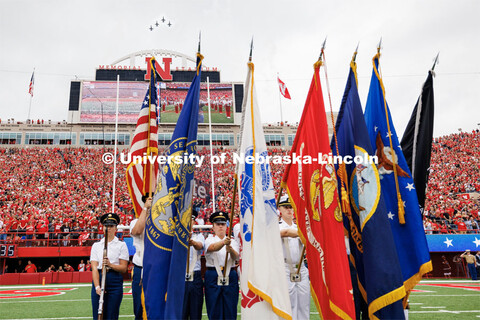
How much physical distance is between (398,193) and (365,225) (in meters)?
0.66

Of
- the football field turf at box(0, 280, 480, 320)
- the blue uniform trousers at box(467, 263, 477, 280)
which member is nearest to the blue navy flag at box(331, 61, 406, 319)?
the football field turf at box(0, 280, 480, 320)

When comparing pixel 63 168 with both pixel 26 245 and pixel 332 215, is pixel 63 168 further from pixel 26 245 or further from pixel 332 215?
pixel 332 215

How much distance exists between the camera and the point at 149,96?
5.69 m

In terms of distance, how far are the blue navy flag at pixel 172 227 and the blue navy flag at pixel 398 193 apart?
2527 mm

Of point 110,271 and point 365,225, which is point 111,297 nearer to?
point 110,271

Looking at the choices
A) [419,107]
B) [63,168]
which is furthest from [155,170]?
[63,168]

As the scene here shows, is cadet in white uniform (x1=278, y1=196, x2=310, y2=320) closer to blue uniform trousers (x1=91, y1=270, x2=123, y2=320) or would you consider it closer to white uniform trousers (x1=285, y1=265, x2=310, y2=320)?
white uniform trousers (x1=285, y1=265, x2=310, y2=320)

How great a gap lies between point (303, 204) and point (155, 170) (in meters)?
2.30

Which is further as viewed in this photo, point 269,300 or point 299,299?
point 299,299

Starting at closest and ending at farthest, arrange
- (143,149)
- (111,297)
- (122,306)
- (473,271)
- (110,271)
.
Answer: (111,297), (110,271), (143,149), (122,306), (473,271)

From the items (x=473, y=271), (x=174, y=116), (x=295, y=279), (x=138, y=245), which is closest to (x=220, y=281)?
(x=295, y=279)

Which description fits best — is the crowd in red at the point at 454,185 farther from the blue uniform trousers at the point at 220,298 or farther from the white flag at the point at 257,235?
the white flag at the point at 257,235

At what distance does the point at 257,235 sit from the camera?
4438mm

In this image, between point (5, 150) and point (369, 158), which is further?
point (5, 150)
